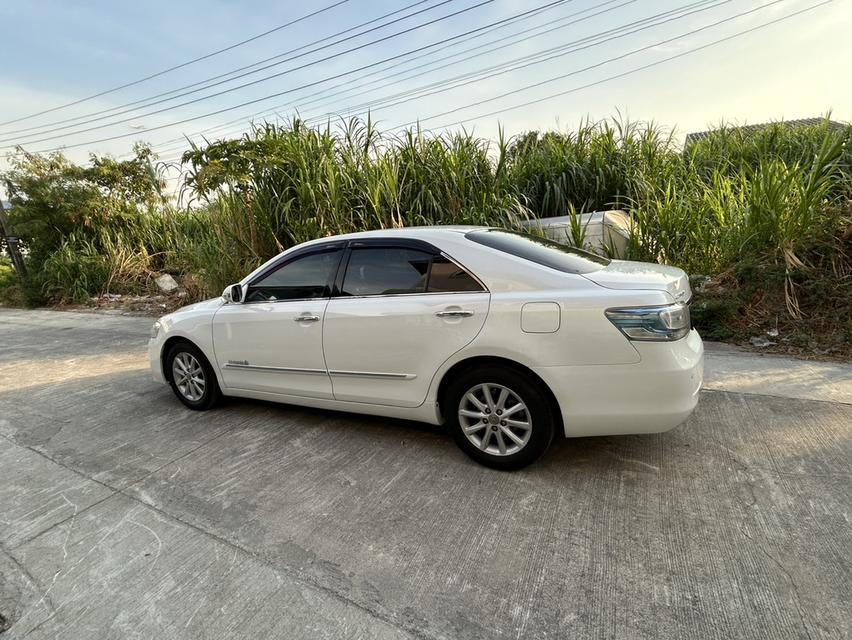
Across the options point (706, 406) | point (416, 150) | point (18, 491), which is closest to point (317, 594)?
point (18, 491)

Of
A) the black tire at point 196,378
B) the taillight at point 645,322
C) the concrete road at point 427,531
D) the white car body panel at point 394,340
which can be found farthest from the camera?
the black tire at point 196,378

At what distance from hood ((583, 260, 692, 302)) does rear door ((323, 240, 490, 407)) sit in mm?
679

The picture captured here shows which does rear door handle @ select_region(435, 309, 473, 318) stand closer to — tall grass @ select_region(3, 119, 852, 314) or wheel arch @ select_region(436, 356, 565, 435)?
wheel arch @ select_region(436, 356, 565, 435)

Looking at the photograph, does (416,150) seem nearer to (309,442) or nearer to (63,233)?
(309,442)

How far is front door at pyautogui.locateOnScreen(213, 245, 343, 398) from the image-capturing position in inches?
139

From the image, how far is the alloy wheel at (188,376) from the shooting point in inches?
169

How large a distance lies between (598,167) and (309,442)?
6.11 meters

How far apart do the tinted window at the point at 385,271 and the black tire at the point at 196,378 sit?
1.68 metres

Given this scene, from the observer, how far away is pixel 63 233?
13820mm

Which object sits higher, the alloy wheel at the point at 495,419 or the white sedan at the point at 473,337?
the white sedan at the point at 473,337

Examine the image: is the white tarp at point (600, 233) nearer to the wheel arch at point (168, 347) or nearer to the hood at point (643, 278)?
the hood at point (643, 278)

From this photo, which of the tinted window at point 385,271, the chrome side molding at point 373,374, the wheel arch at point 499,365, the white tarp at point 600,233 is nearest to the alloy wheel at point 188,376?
the chrome side molding at point 373,374

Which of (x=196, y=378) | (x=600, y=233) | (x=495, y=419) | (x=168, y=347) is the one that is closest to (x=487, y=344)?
(x=495, y=419)

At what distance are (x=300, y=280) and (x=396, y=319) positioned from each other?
1.02 meters
